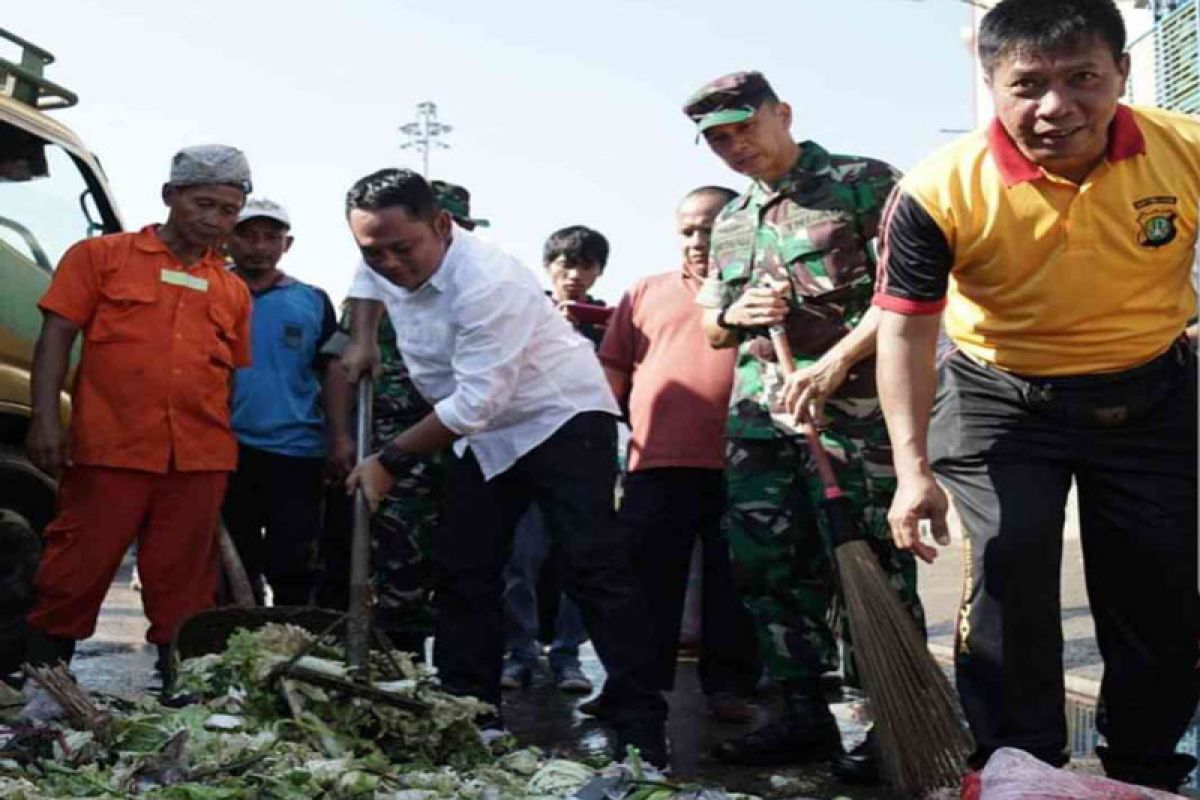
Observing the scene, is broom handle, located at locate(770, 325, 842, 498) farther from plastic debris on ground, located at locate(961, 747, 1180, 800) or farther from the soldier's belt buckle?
plastic debris on ground, located at locate(961, 747, 1180, 800)

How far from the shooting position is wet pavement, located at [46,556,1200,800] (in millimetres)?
4219

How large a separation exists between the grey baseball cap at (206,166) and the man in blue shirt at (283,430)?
0.89 meters

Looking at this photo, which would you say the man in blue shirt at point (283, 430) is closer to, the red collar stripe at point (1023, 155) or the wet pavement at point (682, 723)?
the wet pavement at point (682, 723)

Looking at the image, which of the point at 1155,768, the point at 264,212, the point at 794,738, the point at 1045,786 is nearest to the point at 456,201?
the point at 264,212

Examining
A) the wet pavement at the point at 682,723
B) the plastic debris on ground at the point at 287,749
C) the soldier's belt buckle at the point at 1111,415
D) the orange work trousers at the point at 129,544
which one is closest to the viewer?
the plastic debris on ground at the point at 287,749

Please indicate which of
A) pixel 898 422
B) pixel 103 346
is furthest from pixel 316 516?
pixel 898 422

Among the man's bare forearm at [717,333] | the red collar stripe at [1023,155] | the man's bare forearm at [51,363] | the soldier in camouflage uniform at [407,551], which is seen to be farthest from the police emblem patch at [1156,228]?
the man's bare forearm at [51,363]

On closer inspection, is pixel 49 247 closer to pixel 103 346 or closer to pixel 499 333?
pixel 103 346

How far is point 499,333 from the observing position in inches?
174

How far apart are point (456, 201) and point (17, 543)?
84.0 inches

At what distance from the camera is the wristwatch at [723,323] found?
15.3 feet

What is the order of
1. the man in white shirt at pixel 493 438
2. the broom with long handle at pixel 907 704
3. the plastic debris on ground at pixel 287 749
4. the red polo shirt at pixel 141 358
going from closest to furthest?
1. the plastic debris on ground at pixel 287 749
2. the broom with long handle at pixel 907 704
3. the man in white shirt at pixel 493 438
4. the red polo shirt at pixel 141 358

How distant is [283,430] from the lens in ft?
19.9

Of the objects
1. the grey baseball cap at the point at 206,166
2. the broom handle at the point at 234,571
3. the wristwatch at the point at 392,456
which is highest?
the grey baseball cap at the point at 206,166
